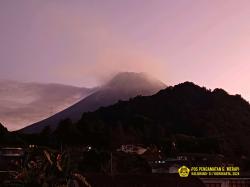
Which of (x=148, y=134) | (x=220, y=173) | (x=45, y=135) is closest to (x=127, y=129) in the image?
(x=148, y=134)

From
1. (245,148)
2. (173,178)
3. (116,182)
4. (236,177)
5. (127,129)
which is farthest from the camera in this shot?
(127,129)

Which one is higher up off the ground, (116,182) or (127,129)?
(127,129)

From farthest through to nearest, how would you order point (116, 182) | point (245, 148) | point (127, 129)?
point (127, 129), point (245, 148), point (116, 182)

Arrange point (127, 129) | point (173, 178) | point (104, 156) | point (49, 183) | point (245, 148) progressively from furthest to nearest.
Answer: point (127, 129) → point (245, 148) → point (104, 156) → point (173, 178) → point (49, 183)

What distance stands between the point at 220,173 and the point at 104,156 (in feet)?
154

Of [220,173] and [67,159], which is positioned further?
[220,173]

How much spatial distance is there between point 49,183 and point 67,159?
8.45ft

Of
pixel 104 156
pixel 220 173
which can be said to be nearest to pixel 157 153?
pixel 104 156

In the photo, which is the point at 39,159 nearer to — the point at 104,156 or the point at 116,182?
the point at 116,182

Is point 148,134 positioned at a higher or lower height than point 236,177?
higher

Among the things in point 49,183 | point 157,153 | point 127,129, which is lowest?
point 49,183

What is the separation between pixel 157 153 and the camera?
150 m

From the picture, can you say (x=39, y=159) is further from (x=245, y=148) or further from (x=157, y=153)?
(x=245, y=148)

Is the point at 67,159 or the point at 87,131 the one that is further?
the point at 87,131
